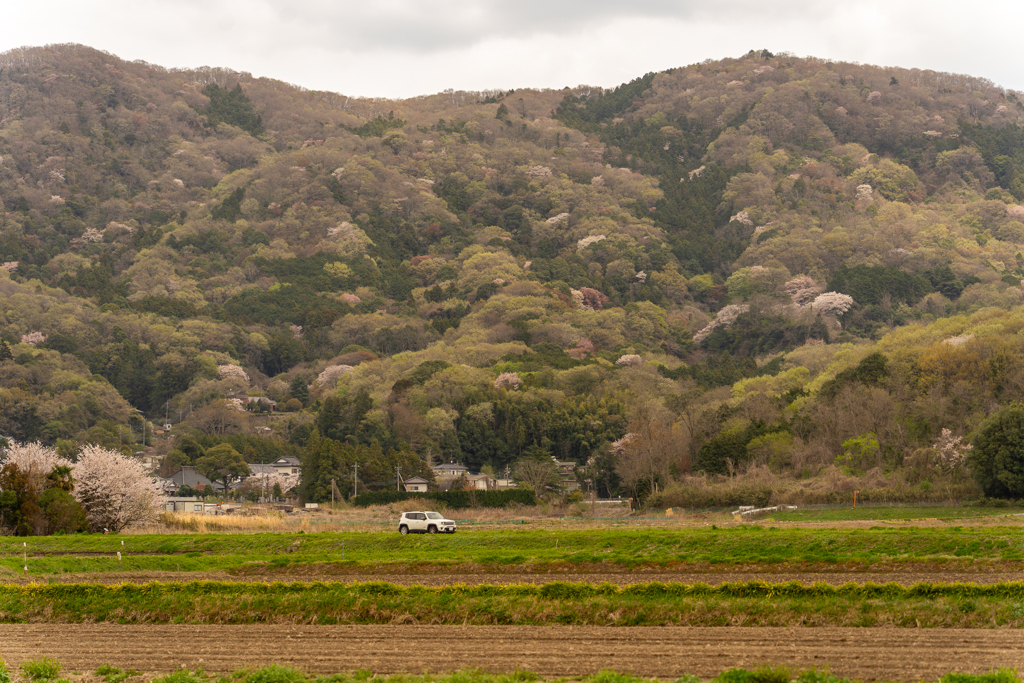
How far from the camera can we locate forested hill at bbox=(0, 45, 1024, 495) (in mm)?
79250

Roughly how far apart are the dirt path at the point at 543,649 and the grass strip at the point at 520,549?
36.9 feet

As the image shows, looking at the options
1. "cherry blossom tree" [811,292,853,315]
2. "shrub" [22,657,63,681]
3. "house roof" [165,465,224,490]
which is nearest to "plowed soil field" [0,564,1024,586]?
"shrub" [22,657,63,681]

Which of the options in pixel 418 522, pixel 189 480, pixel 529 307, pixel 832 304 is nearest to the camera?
pixel 418 522

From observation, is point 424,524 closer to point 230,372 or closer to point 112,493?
point 112,493

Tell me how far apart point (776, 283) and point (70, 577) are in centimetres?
13719

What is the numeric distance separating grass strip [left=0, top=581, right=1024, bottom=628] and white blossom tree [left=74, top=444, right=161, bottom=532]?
997 inches

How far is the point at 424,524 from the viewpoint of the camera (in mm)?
46719

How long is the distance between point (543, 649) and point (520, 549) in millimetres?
17950

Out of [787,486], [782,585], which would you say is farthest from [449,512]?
[782,585]

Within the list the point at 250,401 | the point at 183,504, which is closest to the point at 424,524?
the point at 183,504

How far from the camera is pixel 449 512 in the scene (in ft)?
226

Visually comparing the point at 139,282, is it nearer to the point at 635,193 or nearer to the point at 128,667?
the point at 635,193

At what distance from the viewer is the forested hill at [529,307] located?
260 feet

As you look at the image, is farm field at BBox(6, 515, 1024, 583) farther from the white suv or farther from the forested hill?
the forested hill
